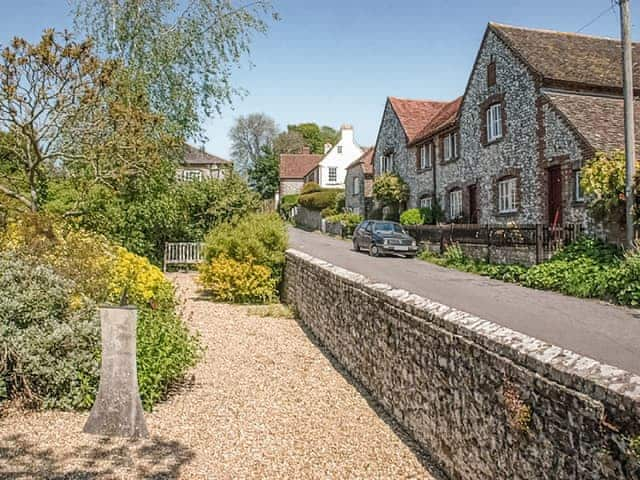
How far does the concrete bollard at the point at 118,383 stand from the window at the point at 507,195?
61.7 feet

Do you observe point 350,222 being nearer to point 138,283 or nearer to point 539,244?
point 539,244

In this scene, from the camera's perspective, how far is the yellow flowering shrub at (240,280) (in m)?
13.9

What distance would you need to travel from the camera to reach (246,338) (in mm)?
10180

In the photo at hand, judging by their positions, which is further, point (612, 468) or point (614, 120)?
point (614, 120)

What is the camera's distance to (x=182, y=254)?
2131 centimetres

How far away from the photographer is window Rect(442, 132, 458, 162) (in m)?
26.3

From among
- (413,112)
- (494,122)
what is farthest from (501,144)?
(413,112)

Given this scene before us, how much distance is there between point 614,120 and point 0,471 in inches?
781

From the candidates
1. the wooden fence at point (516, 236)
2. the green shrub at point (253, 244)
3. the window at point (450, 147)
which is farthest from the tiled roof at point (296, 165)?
the green shrub at point (253, 244)

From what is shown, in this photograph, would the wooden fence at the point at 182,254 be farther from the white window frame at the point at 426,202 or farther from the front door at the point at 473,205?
the white window frame at the point at 426,202

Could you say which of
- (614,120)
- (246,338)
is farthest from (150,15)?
(614,120)

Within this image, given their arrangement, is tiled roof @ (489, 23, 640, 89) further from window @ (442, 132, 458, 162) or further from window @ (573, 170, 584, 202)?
window @ (442, 132, 458, 162)

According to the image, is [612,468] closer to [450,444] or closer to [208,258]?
[450,444]

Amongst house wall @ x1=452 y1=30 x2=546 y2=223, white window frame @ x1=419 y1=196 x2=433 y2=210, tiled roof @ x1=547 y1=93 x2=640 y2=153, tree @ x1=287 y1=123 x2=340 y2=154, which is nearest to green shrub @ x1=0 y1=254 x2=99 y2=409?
tiled roof @ x1=547 y1=93 x2=640 y2=153
